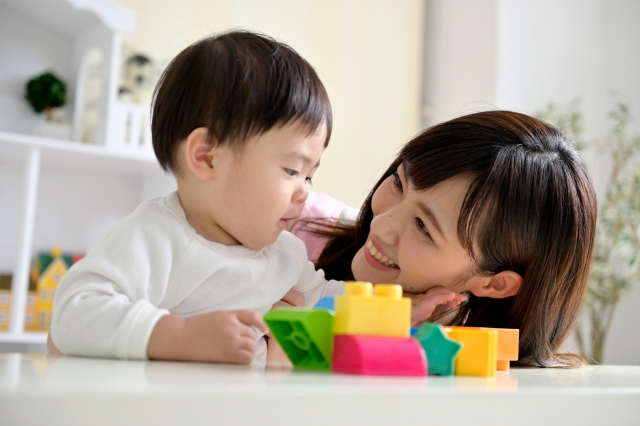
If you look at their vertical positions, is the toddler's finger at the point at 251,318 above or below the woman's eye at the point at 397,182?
below

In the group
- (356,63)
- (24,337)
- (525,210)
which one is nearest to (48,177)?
(24,337)

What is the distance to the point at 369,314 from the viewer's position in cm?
59

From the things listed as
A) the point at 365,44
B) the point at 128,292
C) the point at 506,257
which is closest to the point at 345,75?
the point at 365,44

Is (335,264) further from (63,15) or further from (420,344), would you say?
(63,15)

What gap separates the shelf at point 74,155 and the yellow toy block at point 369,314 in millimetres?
1766

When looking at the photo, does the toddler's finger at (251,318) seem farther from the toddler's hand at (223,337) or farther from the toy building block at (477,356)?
the toy building block at (477,356)

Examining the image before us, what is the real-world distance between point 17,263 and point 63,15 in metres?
0.92

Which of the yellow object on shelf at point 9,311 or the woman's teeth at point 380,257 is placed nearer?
the woman's teeth at point 380,257

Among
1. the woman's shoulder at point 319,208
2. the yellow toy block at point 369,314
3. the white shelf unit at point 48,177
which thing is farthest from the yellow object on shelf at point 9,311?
the yellow toy block at point 369,314

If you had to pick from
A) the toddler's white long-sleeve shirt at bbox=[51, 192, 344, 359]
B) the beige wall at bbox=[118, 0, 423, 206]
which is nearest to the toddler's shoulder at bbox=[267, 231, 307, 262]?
the toddler's white long-sleeve shirt at bbox=[51, 192, 344, 359]

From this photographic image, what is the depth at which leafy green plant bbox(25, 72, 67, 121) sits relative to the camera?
239 cm

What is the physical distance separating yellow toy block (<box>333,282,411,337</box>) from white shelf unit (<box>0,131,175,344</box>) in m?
1.76

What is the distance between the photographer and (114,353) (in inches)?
25.9

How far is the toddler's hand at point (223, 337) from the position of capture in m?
0.63
